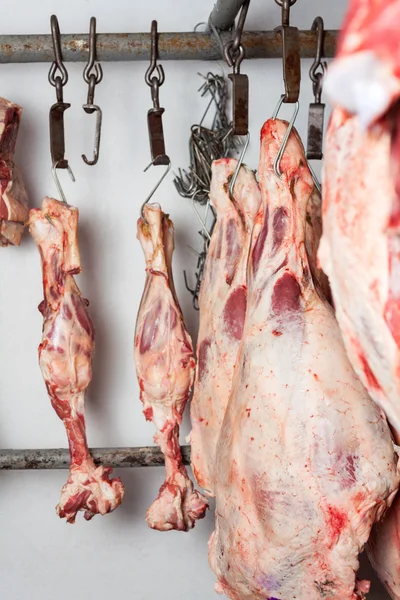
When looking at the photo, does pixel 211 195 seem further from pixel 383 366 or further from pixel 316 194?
Answer: pixel 383 366

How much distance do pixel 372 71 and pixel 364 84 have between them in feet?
0.03

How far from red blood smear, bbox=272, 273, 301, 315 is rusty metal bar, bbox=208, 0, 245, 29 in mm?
631

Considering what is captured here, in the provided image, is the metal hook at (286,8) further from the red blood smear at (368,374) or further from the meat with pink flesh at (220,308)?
the red blood smear at (368,374)

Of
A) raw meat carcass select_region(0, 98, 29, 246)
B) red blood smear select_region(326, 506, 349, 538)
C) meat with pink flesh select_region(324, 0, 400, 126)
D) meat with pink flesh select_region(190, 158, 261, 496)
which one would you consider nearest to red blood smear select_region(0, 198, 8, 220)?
raw meat carcass select_region(0, 98, 29, 246)

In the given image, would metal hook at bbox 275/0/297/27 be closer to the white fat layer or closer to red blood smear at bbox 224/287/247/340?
red blood smear at bbox 224/287/247/340

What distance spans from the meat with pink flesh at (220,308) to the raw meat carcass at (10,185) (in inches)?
18.3

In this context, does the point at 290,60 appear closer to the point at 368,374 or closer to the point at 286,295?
the point at 286,295

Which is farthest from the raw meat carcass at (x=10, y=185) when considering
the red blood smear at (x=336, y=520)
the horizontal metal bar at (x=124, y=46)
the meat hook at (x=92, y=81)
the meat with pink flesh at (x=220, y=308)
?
the red blood smear at (x=336, y=520)

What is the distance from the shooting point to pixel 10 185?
1.75 metres

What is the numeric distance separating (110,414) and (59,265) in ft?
1.61

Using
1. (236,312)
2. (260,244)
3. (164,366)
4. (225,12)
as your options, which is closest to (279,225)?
(260,244)

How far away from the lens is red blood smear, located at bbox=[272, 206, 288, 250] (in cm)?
131

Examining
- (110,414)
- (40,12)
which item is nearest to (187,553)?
(110,414)

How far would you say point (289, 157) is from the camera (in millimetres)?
1336
